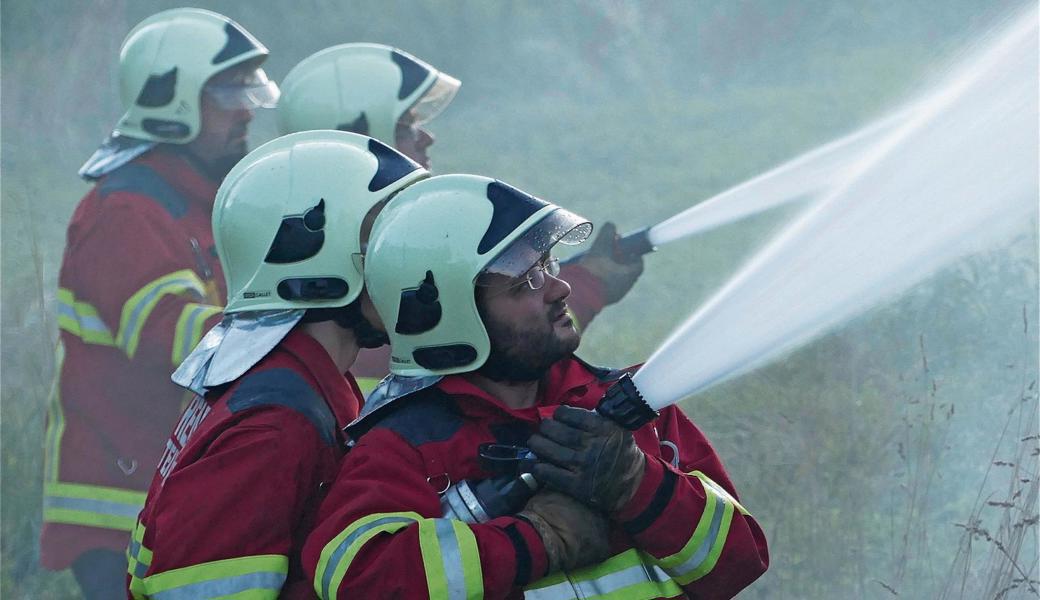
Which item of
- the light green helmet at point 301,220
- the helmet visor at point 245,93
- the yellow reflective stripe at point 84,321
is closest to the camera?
the light green helmet at point 301,220

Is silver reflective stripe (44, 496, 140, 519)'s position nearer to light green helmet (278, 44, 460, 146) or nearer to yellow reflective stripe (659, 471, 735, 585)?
light green helmet (278, 44, 460, 146)

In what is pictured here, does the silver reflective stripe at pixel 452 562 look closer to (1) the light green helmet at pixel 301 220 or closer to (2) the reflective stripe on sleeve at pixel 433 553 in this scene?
(2) the reflective stripe on sleeve at pixel 433 553

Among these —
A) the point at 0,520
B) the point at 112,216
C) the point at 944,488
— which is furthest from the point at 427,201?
the point at 0,520

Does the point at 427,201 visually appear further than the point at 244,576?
Yes

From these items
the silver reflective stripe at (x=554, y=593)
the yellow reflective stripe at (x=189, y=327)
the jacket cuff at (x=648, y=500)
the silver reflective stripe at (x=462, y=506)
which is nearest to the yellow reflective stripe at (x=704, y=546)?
the jacket cuff at (x=648, y=500)

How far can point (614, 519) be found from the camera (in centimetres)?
319

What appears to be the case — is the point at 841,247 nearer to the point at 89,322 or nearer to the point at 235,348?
the point at 235,348

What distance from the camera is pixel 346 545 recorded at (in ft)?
9.74

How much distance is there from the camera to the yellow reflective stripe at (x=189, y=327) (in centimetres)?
505

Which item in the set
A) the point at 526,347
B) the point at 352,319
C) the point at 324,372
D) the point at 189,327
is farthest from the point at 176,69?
the point at 526,347

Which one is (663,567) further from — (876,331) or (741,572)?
(876,331)

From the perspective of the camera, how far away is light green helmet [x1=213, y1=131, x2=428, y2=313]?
11.7ft

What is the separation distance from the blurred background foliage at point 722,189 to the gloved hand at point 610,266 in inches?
53.4

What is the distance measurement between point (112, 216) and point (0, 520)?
4.19 m
